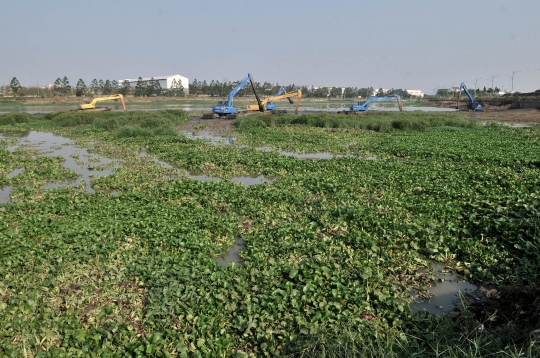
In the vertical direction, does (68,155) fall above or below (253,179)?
above

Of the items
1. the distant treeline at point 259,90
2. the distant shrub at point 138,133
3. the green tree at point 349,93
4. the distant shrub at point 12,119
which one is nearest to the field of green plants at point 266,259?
the distant shrub at point 138,133

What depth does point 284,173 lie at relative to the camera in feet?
42.8

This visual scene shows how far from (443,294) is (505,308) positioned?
3.14 ft

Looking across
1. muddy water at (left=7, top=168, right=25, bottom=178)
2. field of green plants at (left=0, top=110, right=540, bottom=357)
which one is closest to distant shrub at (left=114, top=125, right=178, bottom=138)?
muddy water at (left=7, top=168, right=25, bottom=178)

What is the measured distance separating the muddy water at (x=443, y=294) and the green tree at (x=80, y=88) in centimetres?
9396

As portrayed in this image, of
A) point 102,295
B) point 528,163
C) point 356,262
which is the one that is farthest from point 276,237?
point 528,163

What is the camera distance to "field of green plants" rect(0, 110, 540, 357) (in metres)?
4.14

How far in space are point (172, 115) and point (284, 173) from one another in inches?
1025

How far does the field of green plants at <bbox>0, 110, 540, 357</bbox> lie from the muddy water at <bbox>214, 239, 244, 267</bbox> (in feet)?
0.60

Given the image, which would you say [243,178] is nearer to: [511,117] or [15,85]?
[511,117]

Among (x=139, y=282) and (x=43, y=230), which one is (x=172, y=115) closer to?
(x=43, y=230)

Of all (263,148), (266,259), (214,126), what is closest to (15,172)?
(263,148)

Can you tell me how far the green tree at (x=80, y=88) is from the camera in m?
83.1

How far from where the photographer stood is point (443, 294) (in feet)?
18.2
